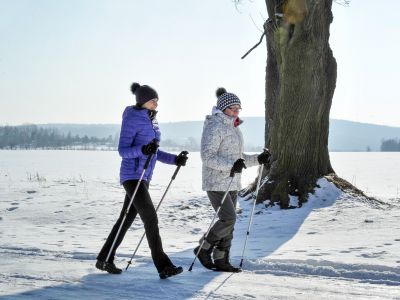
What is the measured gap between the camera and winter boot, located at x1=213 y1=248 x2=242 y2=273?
5.47 meters

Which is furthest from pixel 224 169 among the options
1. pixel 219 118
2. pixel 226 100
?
pixel 226 100

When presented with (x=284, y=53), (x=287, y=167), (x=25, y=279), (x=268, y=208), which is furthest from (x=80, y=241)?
(x=284, y=53)

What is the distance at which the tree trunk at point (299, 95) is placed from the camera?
32.3 feet

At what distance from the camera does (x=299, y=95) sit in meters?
10.0

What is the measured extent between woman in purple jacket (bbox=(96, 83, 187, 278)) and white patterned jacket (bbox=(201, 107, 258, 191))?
33 centimetres

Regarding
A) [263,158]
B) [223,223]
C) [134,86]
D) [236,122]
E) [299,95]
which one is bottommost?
[223,223]

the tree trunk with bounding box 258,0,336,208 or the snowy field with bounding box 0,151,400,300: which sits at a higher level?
the tree trunk with bounding box 258,0,336,208

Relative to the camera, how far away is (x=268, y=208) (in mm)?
9672

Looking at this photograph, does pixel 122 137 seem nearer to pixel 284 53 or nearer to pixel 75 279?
pixel 75 279

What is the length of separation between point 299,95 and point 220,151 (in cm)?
491

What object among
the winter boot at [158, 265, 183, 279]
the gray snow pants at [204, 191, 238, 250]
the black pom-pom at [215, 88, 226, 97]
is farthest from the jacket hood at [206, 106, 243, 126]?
the winter boot at [158, 265, 183, 279]

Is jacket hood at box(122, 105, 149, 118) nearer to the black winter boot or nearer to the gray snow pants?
the gray snow pants

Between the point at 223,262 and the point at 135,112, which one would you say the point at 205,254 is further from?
the point at 135,112

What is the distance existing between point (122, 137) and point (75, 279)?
4.87ft
